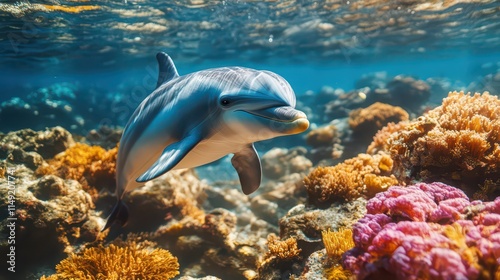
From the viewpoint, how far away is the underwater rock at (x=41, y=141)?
7902 mm

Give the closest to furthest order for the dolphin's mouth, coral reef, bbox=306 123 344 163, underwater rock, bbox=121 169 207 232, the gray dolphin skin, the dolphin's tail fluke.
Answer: the dolphin's mouth → the gray dolphin skin → the dolphin's tail fluke → underwater rock, bbox=121 169 207 232 → coral reef, bbox=306 123 344 163

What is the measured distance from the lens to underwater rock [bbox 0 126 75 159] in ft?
25.9

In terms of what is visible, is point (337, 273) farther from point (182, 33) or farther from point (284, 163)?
point (182, 33)

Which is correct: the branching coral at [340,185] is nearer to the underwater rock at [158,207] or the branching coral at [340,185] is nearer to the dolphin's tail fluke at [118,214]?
the underwater rock at [158,207]

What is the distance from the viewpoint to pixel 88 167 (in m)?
7.21

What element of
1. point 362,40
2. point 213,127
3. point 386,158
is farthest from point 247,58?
point 213,127

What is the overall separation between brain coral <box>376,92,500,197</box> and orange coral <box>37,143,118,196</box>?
6.21m

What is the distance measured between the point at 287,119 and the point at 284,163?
10956 millimetres

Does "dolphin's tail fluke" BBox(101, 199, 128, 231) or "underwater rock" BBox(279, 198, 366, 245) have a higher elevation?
"underwater rock" BBox(279, 198, 366, 245)

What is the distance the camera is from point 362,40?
28.1 meters

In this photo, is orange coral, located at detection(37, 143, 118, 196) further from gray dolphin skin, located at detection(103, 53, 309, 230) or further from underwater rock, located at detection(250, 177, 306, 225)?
underwater rock, located at detection(250, 177, 306, 225)

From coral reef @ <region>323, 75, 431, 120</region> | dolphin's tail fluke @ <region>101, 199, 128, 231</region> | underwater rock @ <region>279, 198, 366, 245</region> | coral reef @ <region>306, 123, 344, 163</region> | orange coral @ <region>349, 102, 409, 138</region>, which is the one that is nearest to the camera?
underwater rock @ <region>279, 198, 366, 245</region>

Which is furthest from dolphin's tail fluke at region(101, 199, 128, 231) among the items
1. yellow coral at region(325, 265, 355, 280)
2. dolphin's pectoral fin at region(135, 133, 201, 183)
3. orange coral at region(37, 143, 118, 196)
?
yellow coral at region(325, 265, 355, 280)

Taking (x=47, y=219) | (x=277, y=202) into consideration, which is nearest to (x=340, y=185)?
(x=47, y=219)
